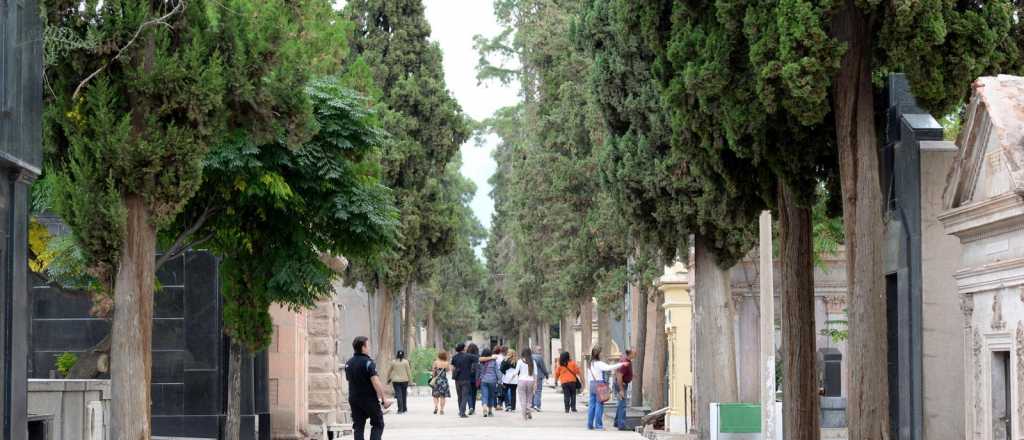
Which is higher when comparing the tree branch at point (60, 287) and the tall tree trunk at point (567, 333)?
the tree branch at point (60, 287)

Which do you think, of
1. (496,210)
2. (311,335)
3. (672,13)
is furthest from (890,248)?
(496,210)

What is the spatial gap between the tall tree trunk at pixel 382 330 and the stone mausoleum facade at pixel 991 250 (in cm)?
3072

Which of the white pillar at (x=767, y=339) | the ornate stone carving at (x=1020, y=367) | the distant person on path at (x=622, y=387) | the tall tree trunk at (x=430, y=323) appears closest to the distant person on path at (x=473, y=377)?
the distant person on path at (x=622, y=387)

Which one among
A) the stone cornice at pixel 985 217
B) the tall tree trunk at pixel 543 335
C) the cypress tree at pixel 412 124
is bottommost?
the tall tree trunk at pixel 543 335

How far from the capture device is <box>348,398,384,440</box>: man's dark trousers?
1928 centimetres

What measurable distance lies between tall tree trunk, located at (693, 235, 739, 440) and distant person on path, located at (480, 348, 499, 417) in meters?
10.8

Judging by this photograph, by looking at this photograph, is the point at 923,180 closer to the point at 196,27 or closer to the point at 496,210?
the point at 196,27

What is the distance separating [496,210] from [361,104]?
5326 cm

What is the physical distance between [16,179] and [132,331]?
2.38 metres

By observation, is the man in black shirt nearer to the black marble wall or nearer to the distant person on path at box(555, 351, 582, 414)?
the distant person on path at box(555, 351, 582, 414)

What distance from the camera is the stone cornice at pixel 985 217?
12719 millimetres

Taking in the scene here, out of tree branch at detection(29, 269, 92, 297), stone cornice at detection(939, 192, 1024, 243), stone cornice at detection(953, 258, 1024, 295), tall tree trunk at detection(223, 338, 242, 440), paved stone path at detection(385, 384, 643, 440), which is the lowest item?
paved stone path at detection(385, 384, 643, 440)

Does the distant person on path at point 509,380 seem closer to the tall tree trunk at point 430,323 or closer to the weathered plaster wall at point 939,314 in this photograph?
the weathered plaster wall at point 939,314

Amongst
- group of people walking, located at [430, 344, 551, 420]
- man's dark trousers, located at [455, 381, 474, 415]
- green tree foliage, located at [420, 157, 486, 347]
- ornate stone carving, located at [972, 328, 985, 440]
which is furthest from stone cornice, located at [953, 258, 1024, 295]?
green tree foliage, located at [420, 157, 486, 347]
